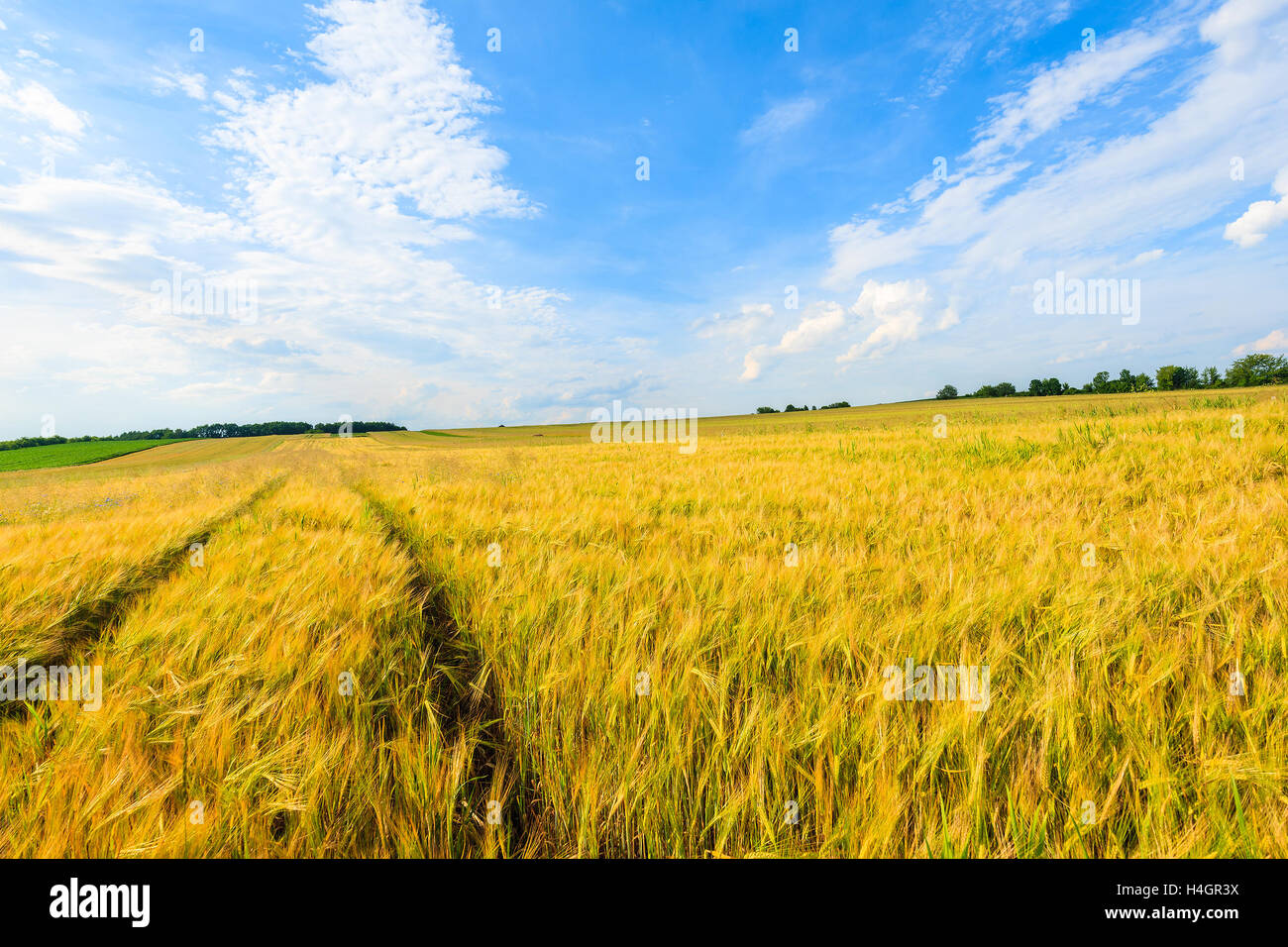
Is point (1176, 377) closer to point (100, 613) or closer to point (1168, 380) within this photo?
point (1168, 380)

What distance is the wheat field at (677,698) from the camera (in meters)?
1.07

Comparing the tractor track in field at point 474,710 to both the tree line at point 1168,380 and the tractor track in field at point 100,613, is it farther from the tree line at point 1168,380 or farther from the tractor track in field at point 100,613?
the tree line at point 1168,380

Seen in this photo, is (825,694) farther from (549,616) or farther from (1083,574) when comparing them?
(1083,574)

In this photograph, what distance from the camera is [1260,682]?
1.42m

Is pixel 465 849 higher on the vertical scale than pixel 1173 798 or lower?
lower

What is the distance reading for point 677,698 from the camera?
55.7 inches

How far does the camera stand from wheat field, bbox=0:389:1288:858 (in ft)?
3.52

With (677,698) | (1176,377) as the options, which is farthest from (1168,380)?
(677,698)

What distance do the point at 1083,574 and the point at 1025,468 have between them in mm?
3840

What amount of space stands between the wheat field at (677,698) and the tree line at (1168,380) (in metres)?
87.1

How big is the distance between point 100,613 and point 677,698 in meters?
3.41
